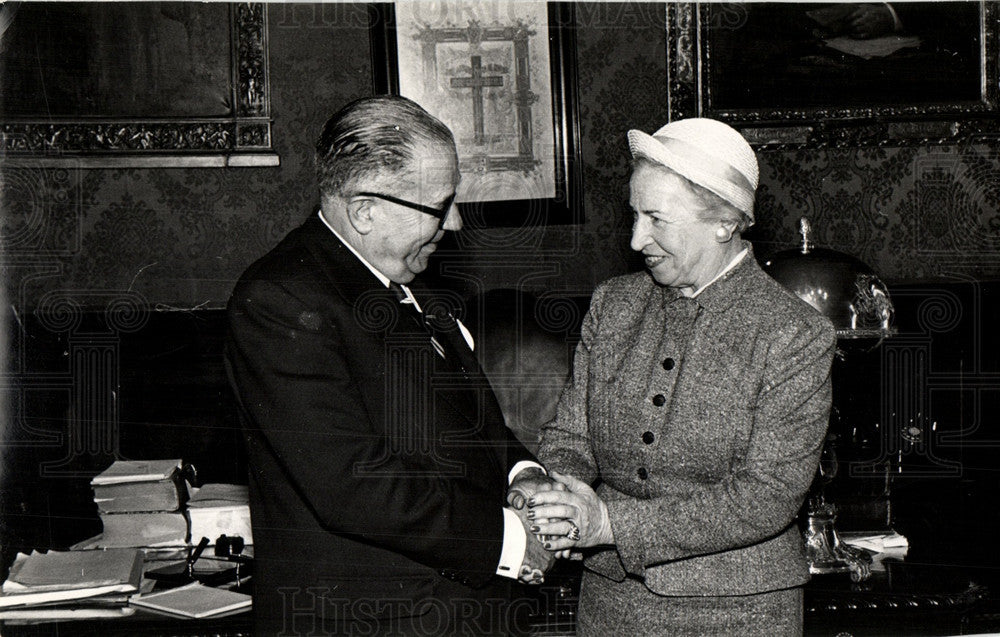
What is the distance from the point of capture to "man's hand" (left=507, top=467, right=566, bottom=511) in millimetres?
2154

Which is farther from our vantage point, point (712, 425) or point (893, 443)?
point (893, 443)

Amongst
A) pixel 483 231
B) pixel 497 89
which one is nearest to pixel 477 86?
pixel 497 89

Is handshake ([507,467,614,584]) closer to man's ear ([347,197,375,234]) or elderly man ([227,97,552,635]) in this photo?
elderly man ([227,97,552,635])

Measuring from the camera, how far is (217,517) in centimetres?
281

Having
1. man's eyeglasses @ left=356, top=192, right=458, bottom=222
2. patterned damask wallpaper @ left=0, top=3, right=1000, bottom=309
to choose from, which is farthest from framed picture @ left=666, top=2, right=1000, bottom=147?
man's eyeglasses @ left=356, top=192, right=458, bottom=222

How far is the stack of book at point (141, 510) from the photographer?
8.82ft

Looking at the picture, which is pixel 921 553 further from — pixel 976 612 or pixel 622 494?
pixel 622 494

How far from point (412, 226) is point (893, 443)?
2829 mm

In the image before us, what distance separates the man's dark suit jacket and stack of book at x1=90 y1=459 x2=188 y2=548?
0.78m

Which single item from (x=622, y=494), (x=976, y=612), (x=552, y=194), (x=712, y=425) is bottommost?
(x=976, y=612)

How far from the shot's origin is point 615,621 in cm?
208

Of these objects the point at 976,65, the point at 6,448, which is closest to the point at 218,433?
the point at 6,448

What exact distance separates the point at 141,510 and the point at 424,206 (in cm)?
131

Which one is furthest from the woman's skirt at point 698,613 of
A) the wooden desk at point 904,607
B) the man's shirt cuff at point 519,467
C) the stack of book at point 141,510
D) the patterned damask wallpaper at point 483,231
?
the patterned damask wallpaper at point 483,231
